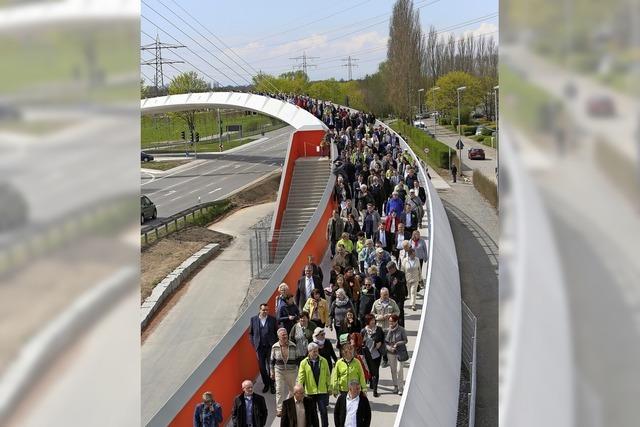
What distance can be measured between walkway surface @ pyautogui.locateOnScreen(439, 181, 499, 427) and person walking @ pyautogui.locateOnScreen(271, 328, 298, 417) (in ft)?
9.91

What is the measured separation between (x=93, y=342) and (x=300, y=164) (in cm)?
2291

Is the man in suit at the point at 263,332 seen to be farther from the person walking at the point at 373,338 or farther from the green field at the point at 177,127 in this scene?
the green field at the point at 177,127

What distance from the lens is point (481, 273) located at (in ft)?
64.8

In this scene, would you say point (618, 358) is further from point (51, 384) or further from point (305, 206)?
point (305, 206)

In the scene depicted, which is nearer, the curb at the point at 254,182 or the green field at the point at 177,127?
the curb at the point at 254,182

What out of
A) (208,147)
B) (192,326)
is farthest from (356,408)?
(208,147)

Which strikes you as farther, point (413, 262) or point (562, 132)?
point (413, 262)

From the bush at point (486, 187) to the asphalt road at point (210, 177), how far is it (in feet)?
49.9

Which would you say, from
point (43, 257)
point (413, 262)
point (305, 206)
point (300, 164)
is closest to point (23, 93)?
point (43, 257)

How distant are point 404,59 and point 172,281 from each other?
1962 inches

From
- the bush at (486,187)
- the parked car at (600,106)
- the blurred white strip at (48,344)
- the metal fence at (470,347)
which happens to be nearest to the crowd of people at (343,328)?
the metal fence at (470,347)

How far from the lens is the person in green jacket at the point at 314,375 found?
723cm

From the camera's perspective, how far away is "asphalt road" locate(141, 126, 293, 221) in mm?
47656

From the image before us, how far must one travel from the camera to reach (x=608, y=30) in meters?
1.76
